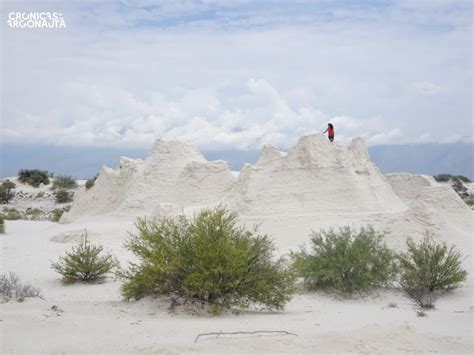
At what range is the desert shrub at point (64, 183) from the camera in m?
53.2

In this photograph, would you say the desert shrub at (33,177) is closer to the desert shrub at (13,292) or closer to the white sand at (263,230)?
the white sand at (263,230)

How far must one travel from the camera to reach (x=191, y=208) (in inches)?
1007

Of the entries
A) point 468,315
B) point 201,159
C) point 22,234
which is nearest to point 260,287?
point 468,315

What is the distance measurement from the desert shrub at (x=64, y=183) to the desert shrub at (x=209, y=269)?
45.1m

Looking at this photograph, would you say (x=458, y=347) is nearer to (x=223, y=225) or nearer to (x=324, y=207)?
(x=223, y=225)

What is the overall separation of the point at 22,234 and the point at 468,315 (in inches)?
810

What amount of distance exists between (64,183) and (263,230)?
37.4 meters

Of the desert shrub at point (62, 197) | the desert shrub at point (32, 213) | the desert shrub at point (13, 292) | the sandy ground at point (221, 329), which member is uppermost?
the desert shrub at point (62, 197)

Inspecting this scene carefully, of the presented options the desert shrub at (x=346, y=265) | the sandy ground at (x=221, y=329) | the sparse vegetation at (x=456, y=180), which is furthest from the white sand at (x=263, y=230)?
the sparse vegetation at (x=456, y=180)

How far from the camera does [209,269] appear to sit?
969cm

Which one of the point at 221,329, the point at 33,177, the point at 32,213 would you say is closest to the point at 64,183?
the point at 33,177

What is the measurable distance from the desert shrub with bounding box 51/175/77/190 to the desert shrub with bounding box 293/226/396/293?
42.7 metres

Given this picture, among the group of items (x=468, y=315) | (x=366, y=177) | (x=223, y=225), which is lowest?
(x=468, y=315)

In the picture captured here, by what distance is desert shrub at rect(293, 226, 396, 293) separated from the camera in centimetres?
1395
